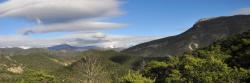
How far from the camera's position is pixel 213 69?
87.7m

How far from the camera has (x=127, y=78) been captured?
312 ft

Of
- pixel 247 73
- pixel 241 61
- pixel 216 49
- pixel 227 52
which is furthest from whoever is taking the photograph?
pixel 216 49

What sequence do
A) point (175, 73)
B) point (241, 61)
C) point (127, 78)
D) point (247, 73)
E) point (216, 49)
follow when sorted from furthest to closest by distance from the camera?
1. point (216, 49)
2. point (241, 61)
3. point (175, 73)
4. point (127, 78)
5. point (247, 73)

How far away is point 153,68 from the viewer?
14888cm

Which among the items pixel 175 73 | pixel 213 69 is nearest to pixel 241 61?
pixel 175 73

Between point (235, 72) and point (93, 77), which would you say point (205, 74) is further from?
point (93, 77)

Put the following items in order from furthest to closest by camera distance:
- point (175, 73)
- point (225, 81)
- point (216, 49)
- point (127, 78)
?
point (216, 49), point (175, 73), point (127, 78), point (225, 81)

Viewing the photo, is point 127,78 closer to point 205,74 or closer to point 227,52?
point 205,74

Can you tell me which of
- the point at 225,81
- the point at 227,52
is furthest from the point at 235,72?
the point at 227,52

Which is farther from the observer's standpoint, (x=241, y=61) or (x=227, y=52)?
(x=227, y=52)

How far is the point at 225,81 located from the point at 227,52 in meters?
54.6

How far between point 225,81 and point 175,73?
2420 centimetres

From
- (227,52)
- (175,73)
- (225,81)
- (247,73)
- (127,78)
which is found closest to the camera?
(225,81)

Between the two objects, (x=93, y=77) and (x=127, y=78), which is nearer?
(x=127, y=78)
